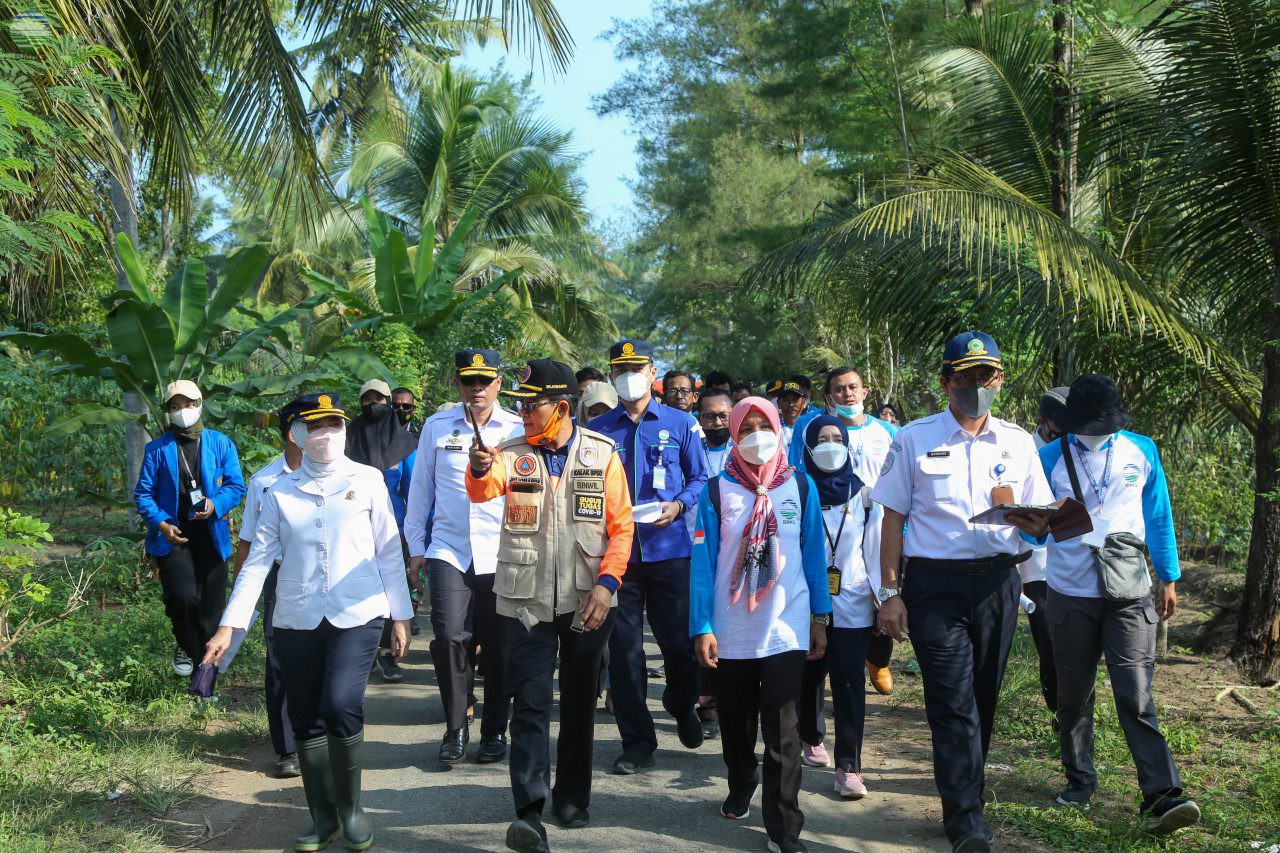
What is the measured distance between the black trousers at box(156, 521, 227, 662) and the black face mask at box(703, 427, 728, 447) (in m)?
3.60

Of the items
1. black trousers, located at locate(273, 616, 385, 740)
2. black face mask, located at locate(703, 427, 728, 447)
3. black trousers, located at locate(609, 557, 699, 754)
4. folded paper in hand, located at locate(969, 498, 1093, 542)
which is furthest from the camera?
black face mask, located at locate(703, 427, 728, 447)

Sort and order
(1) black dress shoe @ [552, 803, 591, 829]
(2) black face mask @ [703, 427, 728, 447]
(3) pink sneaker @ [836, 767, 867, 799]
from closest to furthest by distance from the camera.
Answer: (1) black dress shoe @ [552, 803, 591, 829] < (3) pink sneaker @ [836, 767, 867, 799] < (2) black face mask @ [703, 427, 728, 447]

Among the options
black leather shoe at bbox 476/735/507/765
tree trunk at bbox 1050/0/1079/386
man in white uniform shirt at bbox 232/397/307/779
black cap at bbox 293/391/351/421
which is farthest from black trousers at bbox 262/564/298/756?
tree trunk at bbox 1050/0/1079/386

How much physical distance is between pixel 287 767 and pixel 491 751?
3.75ft

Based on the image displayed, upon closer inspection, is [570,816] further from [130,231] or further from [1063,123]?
[1063,123]

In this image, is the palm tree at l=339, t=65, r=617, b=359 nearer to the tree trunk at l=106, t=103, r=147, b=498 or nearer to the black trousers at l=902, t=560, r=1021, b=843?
the tree trunk at l=106, t=103, r=147, b=498

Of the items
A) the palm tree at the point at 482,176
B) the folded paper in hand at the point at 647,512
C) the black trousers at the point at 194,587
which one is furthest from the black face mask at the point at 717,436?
the palm tree at the point at 482,176

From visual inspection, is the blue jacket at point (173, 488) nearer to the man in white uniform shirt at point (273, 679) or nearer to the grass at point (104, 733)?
the grass at point (104, 733)

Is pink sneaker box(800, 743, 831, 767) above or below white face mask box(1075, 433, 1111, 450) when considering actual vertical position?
below

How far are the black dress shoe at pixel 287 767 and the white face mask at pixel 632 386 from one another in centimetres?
283

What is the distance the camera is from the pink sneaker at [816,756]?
22.5 feet

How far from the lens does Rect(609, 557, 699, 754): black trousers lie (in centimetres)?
673

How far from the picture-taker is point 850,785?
6.18 meters

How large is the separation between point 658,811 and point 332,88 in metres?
31.9
